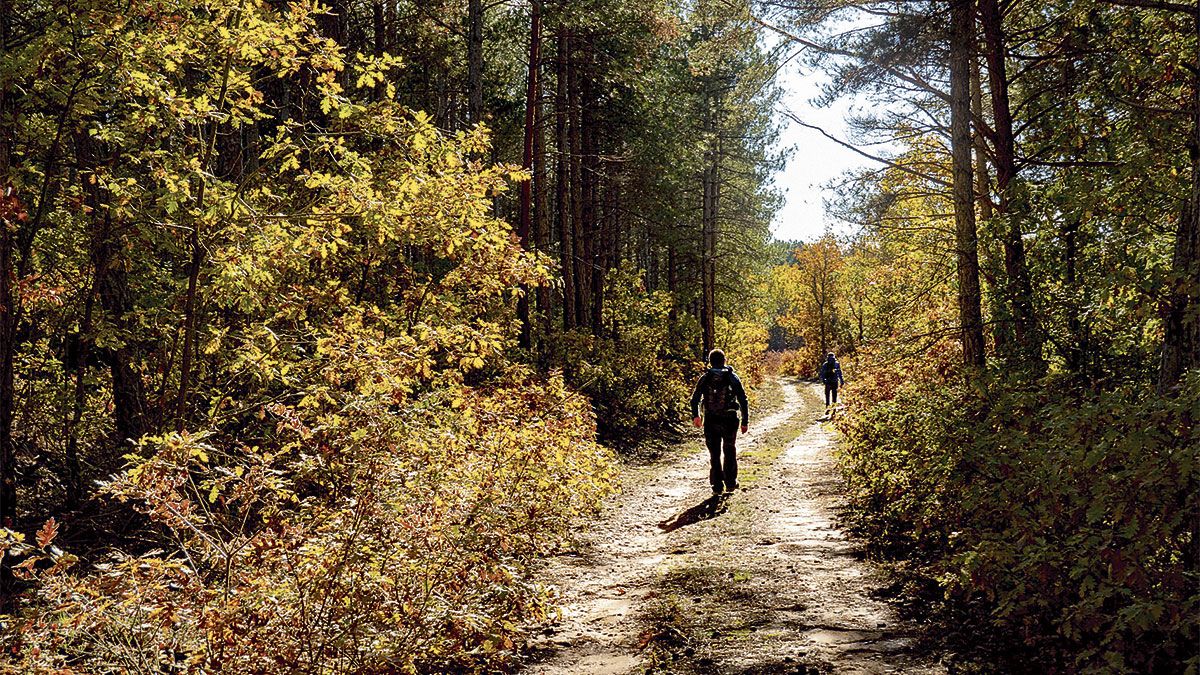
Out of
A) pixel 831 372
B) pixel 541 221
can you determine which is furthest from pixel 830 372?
pixel 541 221

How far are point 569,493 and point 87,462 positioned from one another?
5.42 metres

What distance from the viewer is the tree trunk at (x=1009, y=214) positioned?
24.5ft

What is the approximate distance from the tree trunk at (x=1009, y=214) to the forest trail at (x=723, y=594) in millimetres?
2690

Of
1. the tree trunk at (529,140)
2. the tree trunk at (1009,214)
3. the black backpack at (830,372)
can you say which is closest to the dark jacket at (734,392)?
the tree trunk at (1009,214)

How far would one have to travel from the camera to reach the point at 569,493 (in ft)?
30.9

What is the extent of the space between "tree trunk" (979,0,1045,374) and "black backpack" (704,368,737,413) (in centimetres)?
387

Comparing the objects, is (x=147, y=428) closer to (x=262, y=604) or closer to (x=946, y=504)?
(x=262, y=604)

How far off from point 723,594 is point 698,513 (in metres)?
3.60

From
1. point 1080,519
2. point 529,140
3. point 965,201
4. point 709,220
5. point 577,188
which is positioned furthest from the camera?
point 709,220

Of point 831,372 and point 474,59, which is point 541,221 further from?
point 831,372

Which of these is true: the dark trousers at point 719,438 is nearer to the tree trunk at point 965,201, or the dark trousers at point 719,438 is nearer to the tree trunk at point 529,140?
the tree trunk at point 965,201

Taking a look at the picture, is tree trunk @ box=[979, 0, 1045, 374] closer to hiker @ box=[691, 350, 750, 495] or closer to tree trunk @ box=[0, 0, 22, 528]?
hiker @ box=[691, 350, 750, 495]

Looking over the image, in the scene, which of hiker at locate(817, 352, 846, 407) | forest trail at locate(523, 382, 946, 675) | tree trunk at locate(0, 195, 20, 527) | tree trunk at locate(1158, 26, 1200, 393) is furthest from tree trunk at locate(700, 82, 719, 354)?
tree trunk at locate(1158, 26, 1200, 393)

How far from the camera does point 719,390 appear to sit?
1116cm
